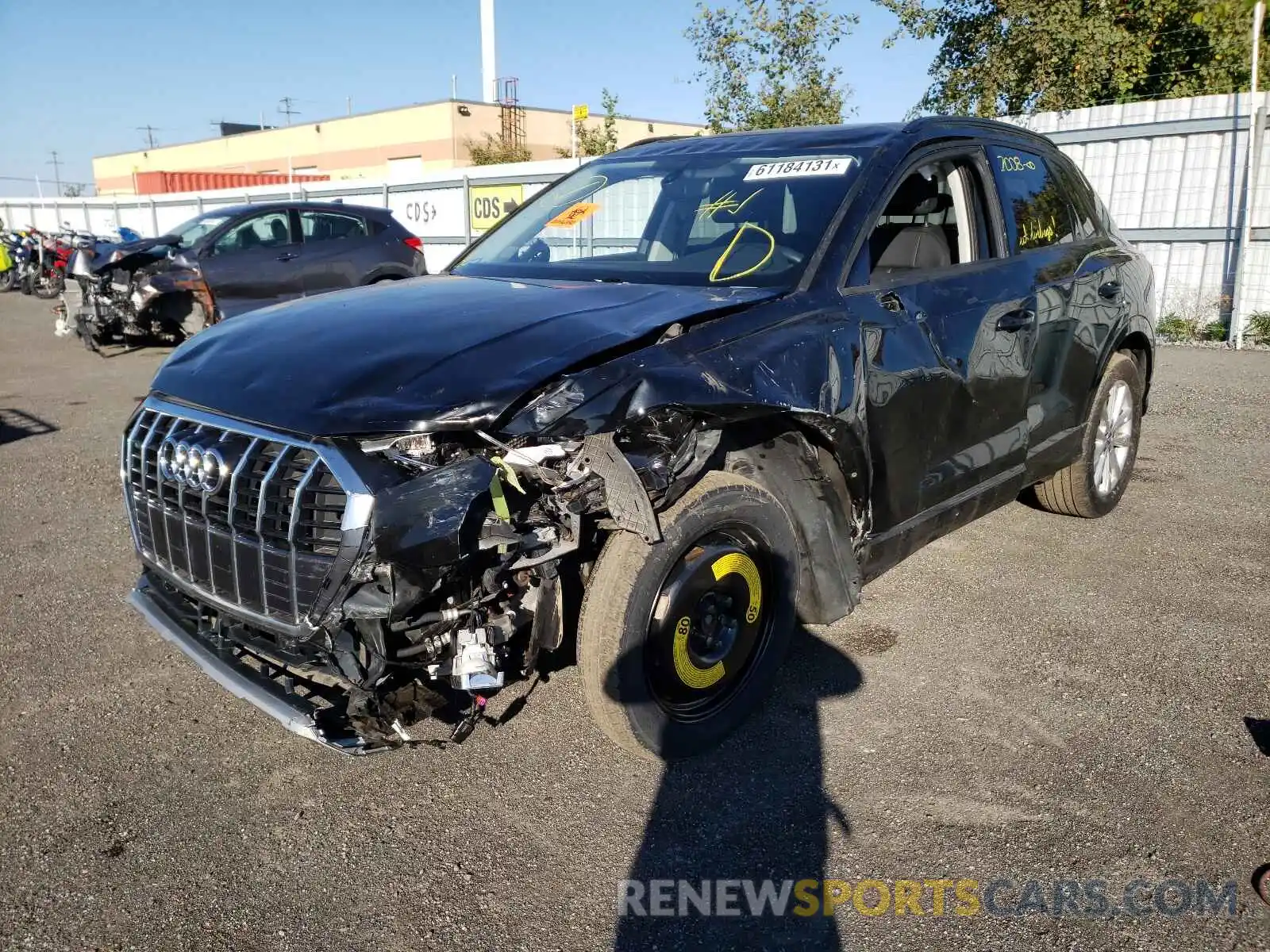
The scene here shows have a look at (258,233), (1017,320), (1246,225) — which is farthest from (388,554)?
(1246,225)

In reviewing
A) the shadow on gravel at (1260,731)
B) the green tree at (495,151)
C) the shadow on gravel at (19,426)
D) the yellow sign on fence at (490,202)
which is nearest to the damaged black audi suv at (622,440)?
the shadow on gravel at (1260,731)

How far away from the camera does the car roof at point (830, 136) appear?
12.0 feet

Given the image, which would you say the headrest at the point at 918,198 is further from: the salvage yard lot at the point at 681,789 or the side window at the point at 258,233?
the side window at the point at 258,233

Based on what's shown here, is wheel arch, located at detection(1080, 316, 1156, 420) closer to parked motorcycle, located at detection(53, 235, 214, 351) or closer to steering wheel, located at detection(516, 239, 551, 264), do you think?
steering wheel, located at detection(516, 239, 551, 264)

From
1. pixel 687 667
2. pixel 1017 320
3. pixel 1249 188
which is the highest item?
pixel 1249 188

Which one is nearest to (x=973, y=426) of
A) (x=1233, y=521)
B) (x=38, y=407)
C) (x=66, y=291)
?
(x=1233, y=521)

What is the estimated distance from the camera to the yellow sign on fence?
17359mm

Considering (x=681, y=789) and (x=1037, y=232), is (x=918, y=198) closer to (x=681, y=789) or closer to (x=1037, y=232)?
(x=1037, y=232)

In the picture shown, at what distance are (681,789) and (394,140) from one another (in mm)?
50500

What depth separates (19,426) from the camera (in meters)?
7.80

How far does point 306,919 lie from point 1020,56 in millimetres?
18739

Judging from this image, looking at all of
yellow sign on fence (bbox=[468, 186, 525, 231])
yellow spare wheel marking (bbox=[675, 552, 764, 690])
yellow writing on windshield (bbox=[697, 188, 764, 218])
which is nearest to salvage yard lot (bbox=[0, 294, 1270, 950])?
yellow spare wheel marking (bbox=[675, 552, 764, 690])

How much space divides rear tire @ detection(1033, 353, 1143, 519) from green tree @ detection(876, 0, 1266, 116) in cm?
1365

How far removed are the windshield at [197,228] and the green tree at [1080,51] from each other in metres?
13.4
